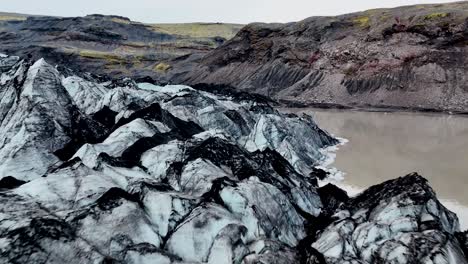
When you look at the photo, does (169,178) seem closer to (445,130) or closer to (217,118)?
(217,118)

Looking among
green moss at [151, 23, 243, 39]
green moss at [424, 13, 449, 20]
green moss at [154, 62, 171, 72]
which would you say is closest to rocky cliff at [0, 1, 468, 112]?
green moss at [424, 13, 449, 20]

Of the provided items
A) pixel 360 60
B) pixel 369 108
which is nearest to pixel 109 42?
pixel 360 60

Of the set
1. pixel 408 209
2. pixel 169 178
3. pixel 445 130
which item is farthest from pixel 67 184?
pixel 445 130

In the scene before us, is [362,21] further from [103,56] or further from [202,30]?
[202,30]

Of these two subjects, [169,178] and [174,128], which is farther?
[174,128]

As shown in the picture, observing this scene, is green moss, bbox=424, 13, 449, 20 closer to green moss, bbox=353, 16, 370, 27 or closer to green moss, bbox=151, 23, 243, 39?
green moss, bbox=353, 16, 370, 27

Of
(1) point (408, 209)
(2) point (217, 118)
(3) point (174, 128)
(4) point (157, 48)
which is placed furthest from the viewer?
(4) point (157, 48)

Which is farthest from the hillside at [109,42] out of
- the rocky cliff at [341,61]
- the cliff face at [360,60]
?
the cliff face at [360,60]
